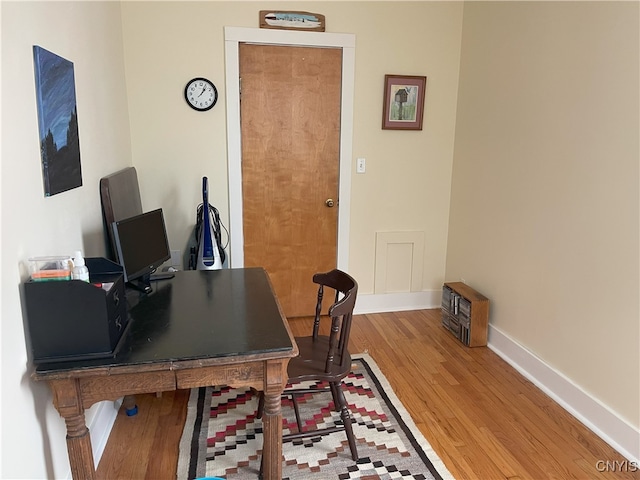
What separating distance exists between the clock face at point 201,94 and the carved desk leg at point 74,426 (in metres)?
2.20

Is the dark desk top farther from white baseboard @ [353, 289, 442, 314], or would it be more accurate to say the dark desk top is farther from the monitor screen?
white baseboard @ [353, 289, 442, 314]

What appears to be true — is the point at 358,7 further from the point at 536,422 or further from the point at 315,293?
the point at 536,422

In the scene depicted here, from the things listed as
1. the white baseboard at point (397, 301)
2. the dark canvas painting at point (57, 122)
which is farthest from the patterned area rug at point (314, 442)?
the dark canvas painting at point (57, 122)

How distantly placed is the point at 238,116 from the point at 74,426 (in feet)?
7.51

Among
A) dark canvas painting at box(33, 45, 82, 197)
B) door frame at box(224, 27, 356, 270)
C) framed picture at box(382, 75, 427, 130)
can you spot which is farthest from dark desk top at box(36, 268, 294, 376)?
framed picture at box(382, 75, 427, 130)

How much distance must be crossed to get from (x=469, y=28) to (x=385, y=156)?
1090mm

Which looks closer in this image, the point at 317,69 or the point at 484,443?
the point at 484,443

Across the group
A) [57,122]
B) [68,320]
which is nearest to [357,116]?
[57,122]

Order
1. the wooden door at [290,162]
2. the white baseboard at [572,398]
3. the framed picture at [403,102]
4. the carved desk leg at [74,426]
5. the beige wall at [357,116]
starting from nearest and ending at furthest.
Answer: the carved desk leg at [74,426], the white baseboard at [572,398], the beige wall at [357,116], the wooden door at [290,162], the framed picture at [403,102]

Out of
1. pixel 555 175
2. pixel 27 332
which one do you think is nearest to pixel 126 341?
pixel 27 332

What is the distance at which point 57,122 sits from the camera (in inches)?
65.7

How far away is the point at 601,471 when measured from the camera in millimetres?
1984

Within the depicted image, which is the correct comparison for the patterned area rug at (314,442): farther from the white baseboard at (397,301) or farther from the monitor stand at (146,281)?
the white baseboard at (397,301)

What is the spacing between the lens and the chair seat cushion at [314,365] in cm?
191
